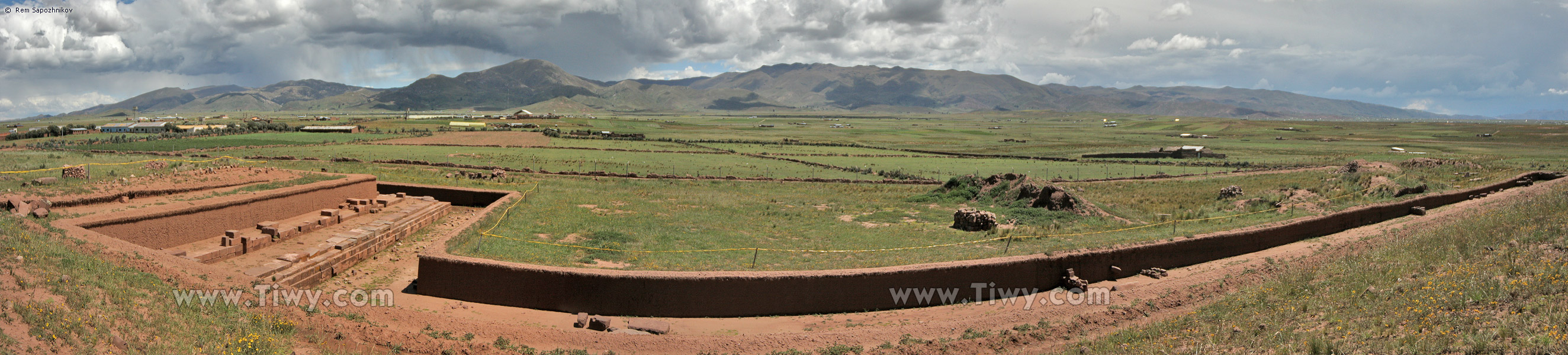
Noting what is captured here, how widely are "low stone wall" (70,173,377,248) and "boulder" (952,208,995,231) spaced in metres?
23.5

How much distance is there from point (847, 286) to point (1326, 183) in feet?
105

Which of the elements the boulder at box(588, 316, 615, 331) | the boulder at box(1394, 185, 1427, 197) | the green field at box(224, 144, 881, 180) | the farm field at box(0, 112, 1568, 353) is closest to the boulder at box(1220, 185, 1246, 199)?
the farm field at box(0, 112, 1568, 353)

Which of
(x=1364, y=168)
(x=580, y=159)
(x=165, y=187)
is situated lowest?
(x=580, y=159)

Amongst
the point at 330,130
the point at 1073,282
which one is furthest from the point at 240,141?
the point at 1073,282

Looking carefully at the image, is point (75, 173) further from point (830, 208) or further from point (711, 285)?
point (830, 208)

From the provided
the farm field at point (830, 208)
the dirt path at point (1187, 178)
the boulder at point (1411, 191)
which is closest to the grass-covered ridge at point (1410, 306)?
the farm field at point (830, 208)

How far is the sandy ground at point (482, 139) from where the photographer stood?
7615 cm

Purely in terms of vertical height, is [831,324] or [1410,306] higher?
[1410,306]

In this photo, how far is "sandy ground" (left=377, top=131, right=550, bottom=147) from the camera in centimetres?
7615

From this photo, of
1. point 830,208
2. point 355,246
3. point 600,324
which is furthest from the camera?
point 830,208

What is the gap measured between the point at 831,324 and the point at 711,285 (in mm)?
2562

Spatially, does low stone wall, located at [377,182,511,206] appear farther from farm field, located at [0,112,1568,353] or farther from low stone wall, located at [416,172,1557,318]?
low stone wall, located at [416,172,1557,318]

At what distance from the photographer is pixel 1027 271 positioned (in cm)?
1656

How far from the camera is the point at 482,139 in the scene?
82688 mm
